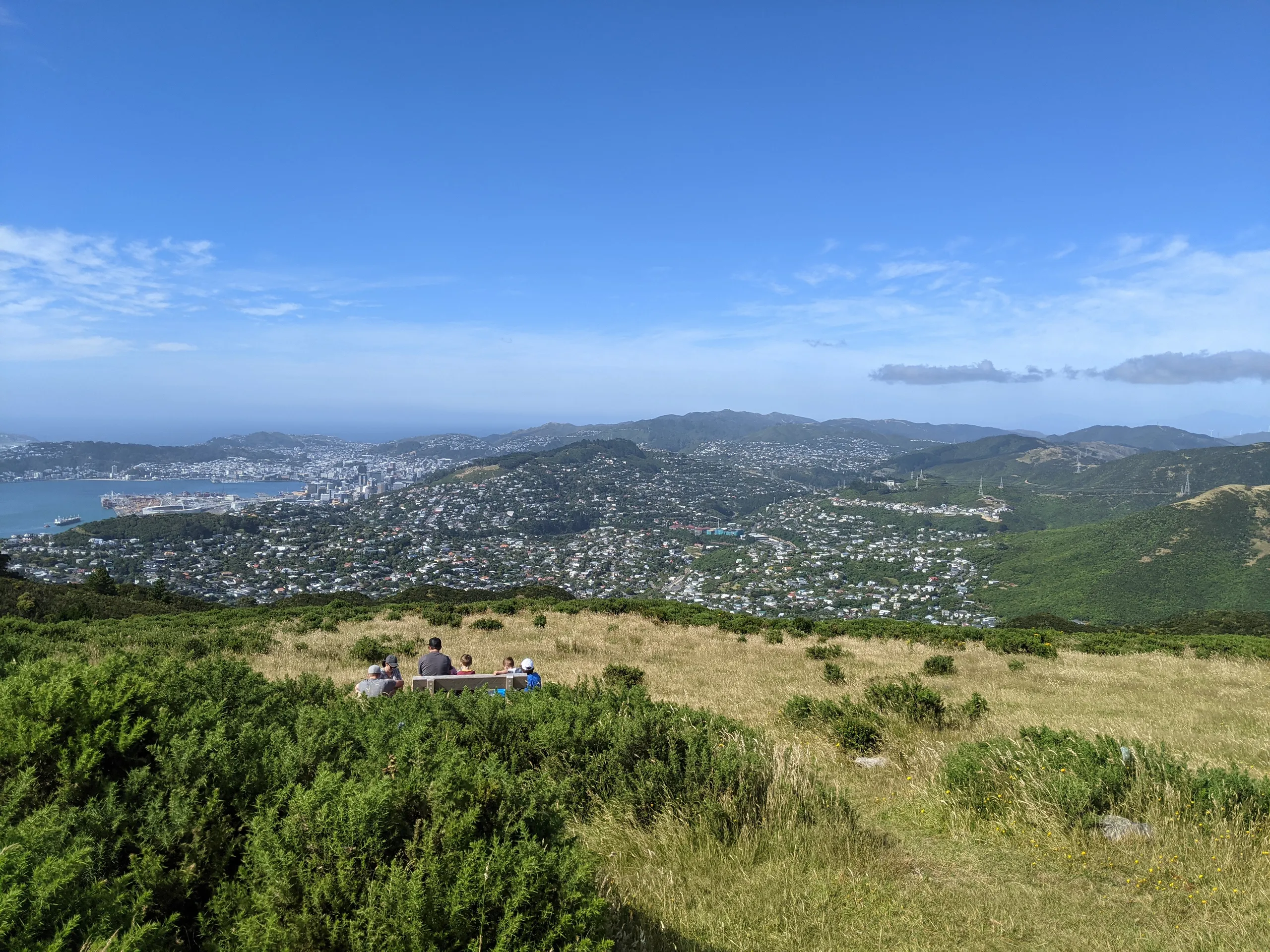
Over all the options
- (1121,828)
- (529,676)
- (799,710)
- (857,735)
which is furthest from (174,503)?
(1121,828)

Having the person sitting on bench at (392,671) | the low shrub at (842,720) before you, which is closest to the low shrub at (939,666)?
the low shrub at (842,720)

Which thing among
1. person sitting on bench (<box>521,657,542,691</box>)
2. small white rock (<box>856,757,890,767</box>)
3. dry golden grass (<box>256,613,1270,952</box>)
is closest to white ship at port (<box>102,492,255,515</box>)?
person sitting on bench (<box>521,657,542,691</box>)

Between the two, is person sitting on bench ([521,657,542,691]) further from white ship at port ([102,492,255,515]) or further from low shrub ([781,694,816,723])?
white ship at port ([102,492,255,515])

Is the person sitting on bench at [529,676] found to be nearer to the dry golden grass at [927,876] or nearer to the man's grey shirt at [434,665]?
the man's grey shirt at [434,665]

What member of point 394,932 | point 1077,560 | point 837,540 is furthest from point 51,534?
point 1077,560

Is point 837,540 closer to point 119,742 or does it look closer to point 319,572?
point 319,572

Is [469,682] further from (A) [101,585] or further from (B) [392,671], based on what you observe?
(A) [101,585]
